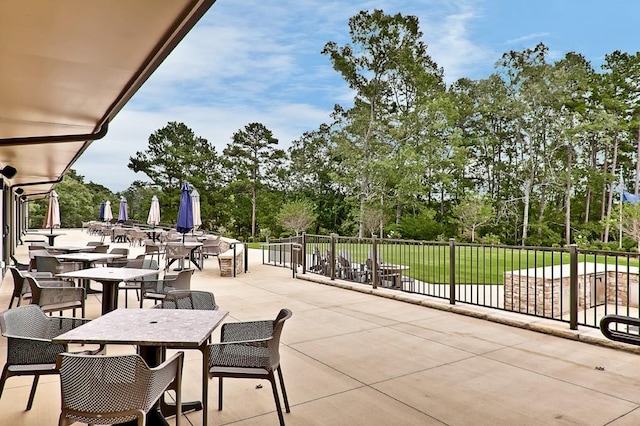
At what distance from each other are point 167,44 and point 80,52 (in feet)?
1.98

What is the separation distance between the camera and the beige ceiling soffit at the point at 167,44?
6.89 feet

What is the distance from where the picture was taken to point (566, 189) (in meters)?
26.3

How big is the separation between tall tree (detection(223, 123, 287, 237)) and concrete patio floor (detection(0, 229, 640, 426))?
1155 inches

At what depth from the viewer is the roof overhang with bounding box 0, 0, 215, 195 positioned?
2066mm

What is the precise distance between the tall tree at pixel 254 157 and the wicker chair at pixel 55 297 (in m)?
30.2

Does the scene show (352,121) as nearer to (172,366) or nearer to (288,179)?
(288,179)

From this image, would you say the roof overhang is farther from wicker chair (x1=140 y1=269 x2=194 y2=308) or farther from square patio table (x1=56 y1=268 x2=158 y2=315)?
wicker chair (x1=140 y1=269 x2=194 y2=308)

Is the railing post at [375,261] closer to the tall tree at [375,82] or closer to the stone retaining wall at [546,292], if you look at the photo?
the stone retaining wall at [546,292]

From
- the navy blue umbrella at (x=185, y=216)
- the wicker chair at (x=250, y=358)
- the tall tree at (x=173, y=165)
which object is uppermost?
the tall tree at (x=173, y=165)

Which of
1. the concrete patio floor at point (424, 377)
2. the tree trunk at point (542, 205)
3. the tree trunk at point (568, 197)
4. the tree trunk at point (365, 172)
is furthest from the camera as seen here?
the tree trunk at point (365, 172)

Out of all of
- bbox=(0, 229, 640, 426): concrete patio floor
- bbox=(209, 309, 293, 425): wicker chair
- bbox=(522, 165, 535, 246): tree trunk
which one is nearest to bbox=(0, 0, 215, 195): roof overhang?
bbox=(209, 309, 293, 425): wicker chair

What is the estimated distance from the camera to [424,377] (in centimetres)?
382

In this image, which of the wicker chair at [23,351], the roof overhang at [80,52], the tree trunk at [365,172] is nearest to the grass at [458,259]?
the roof overhang at [80,52]

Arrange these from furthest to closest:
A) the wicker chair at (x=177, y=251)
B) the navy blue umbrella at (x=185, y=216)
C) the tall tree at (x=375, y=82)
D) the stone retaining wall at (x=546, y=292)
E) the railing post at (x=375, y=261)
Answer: the tall tree at (x=375, y=82) < the navy blue umbrella at (x=185, y=216) < the wicker chair at (x=177, y=251) < the railing post at (x=375, y=261) < the stone retaining wall at (x=546, y=292)
